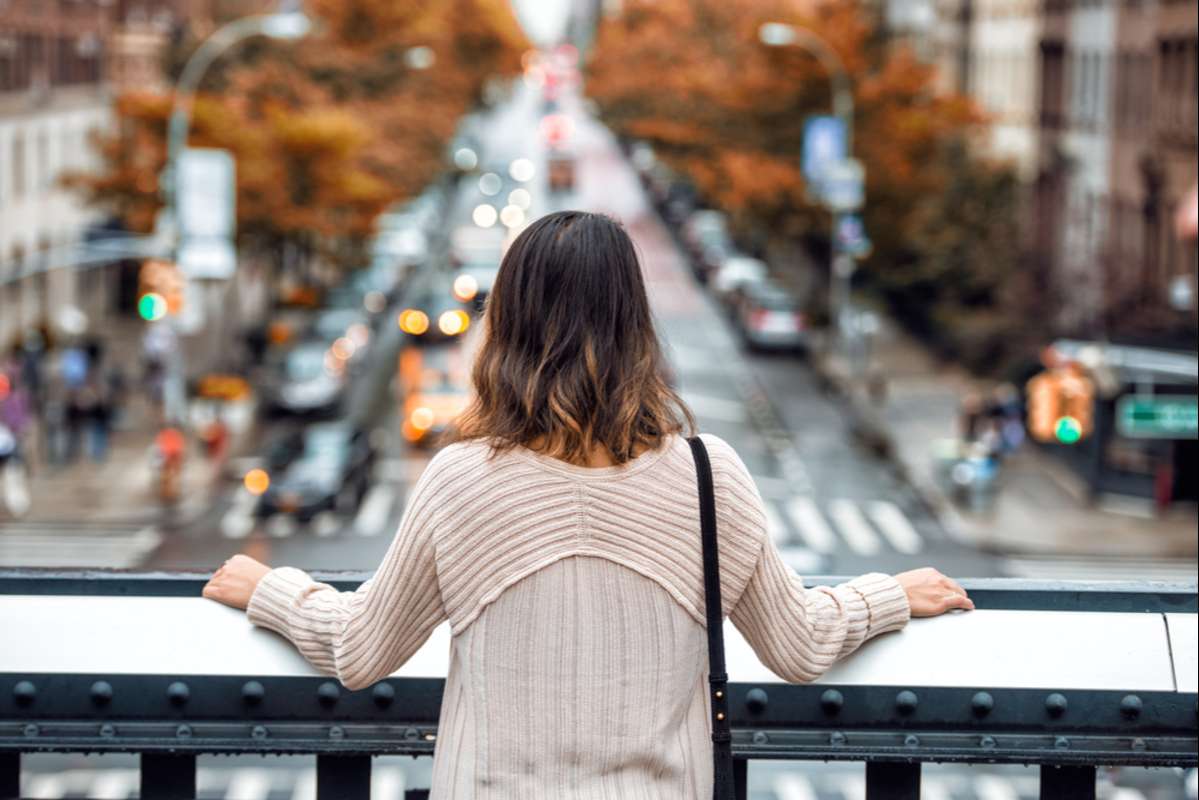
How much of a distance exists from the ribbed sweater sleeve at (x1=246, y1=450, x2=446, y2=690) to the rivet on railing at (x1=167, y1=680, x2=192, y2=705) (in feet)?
0.79

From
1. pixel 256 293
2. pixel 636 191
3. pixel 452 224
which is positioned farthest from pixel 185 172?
pixel 636 191

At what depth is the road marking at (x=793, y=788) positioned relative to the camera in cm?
1755

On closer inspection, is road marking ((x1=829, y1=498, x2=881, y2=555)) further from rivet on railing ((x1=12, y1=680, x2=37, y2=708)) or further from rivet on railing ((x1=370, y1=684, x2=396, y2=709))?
rivet on railing ((x1=12, y1=680, x2=37, y2=708))

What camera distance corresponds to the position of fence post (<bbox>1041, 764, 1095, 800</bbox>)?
4395mm

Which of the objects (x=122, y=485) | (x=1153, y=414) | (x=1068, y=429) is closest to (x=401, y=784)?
(x=1153, y=414)

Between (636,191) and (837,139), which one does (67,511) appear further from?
(636,191)

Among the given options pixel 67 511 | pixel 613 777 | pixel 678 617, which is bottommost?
pixel 613 777

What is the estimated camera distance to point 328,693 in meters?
4.21

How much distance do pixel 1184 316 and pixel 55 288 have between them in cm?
3259

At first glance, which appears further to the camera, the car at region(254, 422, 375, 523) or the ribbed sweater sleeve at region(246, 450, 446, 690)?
the car at region(254, 422, 375, 523)

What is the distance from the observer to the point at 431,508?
12.1 feet

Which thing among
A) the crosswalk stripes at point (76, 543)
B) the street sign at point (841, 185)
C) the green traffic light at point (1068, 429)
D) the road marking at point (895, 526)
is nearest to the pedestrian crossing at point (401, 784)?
the green traffic light at point (1068, 429)

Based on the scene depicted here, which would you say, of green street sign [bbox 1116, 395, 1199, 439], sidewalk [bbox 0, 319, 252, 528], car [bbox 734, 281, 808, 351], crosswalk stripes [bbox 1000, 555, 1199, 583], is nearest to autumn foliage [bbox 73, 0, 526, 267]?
sidewalk [bbox 0, 319, 252, 528]

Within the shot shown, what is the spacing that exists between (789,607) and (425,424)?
Answer: 136 feet
